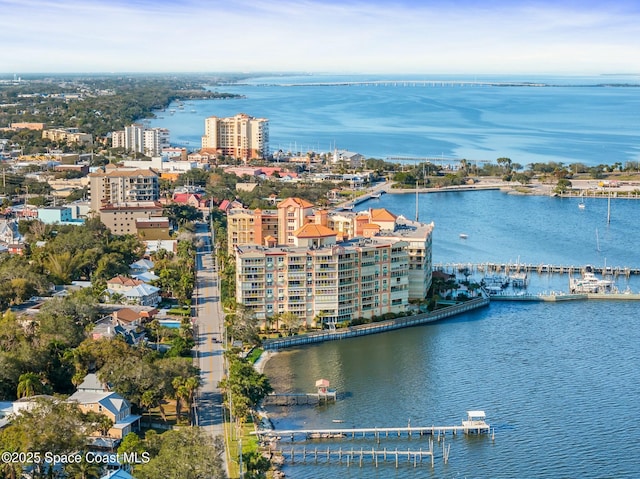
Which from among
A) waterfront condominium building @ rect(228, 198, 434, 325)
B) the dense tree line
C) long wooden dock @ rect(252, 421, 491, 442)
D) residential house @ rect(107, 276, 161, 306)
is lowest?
long wooden dock @ rect(252, 421, 491, 442)

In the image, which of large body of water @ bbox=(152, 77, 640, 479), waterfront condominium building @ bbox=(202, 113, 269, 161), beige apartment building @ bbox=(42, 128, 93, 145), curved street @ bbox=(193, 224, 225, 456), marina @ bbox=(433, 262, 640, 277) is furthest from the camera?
beige apartment building @ bbox=(42, 128, 93, 145)

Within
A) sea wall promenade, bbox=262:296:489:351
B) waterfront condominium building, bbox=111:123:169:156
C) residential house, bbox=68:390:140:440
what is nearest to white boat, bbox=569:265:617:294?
sea wall promenade, bbox=262:296:489:351

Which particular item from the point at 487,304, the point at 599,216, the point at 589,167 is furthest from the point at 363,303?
the point at 589,167

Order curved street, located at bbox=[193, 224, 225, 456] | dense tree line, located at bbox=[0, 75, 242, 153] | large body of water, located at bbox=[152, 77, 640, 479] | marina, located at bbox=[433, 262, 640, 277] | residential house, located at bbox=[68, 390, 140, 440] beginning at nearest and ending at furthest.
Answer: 1. residential house, located at bbox=[68, 390, 140, 440]
2. large body of water, located at bbox=[152, 77, 640, 479]
3. curved street, located at bbox=[193, 224, 225, 456]
4. marina, located at bbox=[433, 262, 640, 277]
5. dense tree line, located at bbox=[0, 75, 242, 153]

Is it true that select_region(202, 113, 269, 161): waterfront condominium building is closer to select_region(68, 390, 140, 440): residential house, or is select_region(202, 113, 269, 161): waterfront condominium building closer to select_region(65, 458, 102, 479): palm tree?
select_region(68, 390, 140, 440): residential house

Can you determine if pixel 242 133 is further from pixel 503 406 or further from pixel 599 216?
pixel 503 406

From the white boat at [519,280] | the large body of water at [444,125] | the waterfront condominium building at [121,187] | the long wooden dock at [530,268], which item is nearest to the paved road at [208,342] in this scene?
the waterfront condominium building at [121,187]

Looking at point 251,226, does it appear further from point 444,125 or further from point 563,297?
point 444,125
